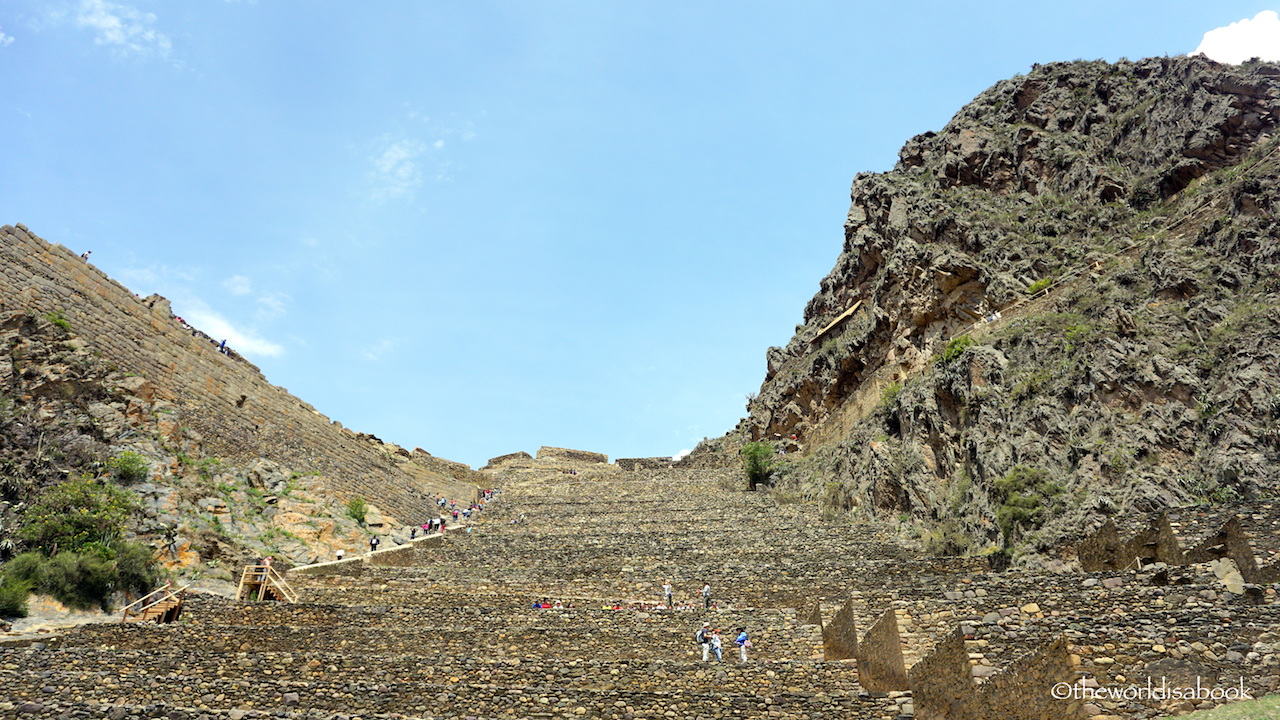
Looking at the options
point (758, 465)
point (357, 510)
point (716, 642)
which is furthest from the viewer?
point (758, 465)

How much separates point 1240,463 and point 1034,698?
10.4m

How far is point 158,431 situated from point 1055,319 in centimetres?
2787

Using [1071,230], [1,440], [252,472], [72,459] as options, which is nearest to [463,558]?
[252,472]

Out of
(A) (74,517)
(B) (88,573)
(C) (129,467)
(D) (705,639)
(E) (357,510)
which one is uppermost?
(C) (129,467)

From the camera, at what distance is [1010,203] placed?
1404 inches

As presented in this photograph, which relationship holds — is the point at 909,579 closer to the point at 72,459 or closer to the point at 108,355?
the point at 72,459

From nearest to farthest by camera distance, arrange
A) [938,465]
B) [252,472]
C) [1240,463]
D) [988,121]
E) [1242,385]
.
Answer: [1240,463], [1242,385], [938,465], [252,472], [988,121]

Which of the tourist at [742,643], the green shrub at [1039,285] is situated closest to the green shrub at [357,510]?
the tourist at [742,643]

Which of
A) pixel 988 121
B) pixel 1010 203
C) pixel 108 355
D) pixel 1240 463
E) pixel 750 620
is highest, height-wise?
pixel 988 121

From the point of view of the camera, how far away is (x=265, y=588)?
17641 mm

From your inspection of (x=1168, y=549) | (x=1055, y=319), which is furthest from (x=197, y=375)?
(x=1168, y=549)

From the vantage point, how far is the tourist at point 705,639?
13.7 m

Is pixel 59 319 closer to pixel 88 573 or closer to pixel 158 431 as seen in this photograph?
pixel 158 431

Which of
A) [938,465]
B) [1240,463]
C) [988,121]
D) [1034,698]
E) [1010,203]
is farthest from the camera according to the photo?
[988,121]
